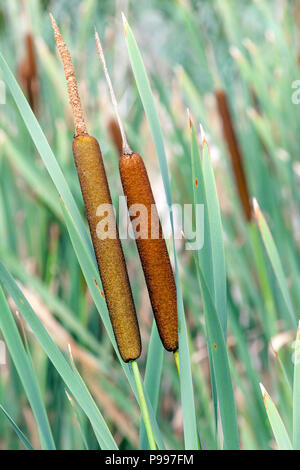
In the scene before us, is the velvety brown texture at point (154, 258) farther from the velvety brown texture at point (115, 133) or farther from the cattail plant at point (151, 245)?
the velvety brown texture at point (115, 133)

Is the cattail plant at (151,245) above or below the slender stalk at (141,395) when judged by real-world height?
above

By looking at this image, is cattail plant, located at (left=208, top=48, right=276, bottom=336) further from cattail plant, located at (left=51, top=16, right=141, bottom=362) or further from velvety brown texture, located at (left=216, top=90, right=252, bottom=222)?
cattail plant, located at (left=51, top=16, right=141, bottom=362)

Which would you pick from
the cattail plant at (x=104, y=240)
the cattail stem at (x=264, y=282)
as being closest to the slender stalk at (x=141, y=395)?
the cattail plant at (x=104, y=240)

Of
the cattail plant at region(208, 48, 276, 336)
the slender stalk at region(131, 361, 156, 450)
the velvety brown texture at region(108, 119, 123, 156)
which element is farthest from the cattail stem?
the slender stalk at region(131, 361, 156, 450)

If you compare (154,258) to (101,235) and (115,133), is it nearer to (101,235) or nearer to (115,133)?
(101,235)

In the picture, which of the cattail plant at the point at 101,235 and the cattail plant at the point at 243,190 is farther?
the cattail plant at the point at 243,190

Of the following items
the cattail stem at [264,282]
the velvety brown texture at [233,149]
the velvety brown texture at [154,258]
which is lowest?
the cattail stem at [264,282]
